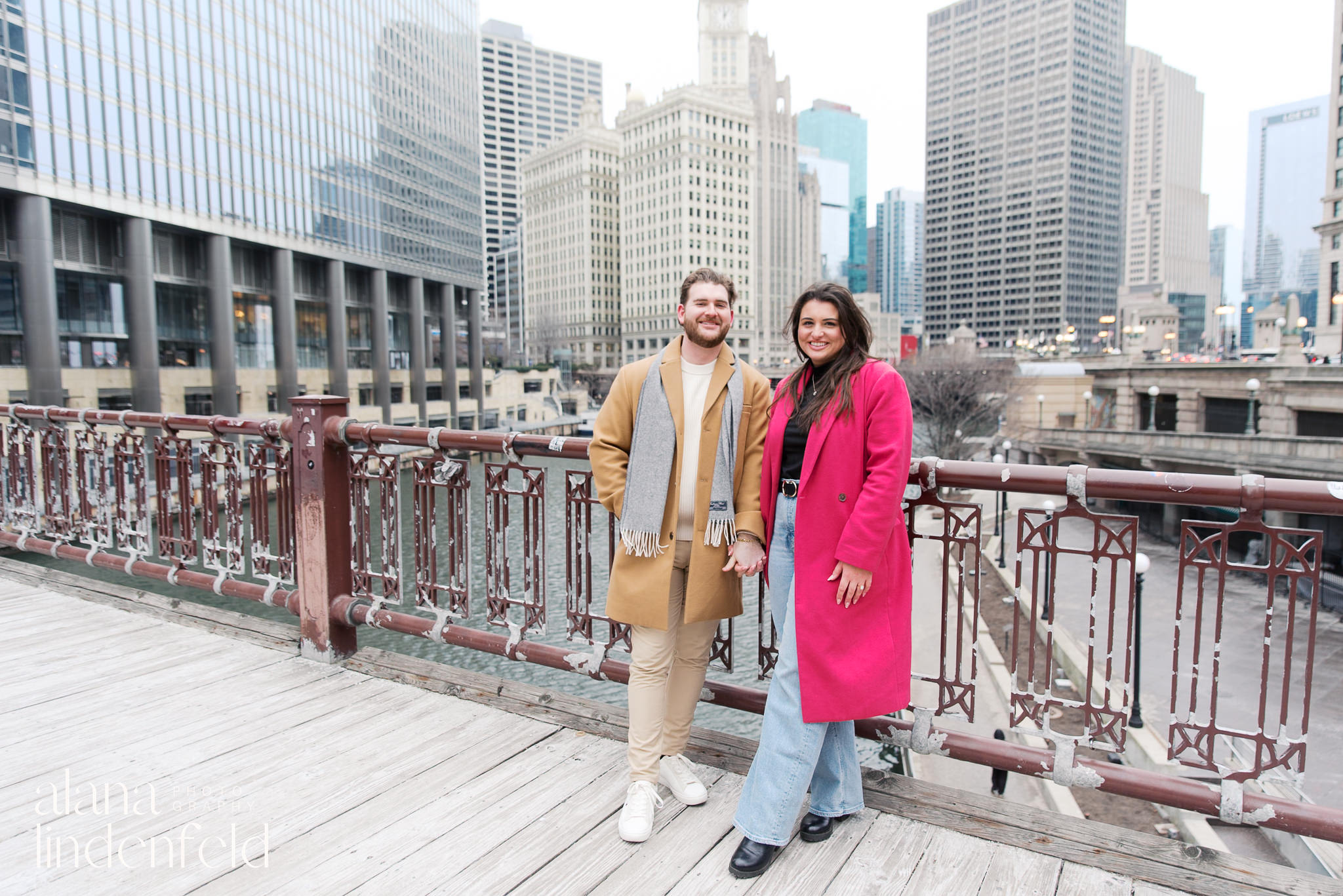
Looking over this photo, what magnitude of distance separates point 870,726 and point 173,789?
2793mm

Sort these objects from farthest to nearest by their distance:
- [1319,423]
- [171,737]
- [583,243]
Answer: [583,243] < [1319,423] < [171,737]

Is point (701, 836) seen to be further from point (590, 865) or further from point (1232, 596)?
point (1232, 596)

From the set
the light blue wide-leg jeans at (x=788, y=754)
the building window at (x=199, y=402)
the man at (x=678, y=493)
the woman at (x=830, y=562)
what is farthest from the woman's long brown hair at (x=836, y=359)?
the building window at (x=199, y=402)

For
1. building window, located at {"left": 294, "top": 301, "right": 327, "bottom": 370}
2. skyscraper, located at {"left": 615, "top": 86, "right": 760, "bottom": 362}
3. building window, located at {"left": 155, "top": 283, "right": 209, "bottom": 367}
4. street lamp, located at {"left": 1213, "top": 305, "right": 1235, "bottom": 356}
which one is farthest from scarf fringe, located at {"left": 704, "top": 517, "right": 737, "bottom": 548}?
skyscraper, located at {"left": 615, "top": 86, "right": 760, "bottom": 362}

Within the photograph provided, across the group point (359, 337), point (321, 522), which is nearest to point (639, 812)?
point (321, 522)

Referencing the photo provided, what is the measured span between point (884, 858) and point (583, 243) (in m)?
131

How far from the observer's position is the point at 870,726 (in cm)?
325

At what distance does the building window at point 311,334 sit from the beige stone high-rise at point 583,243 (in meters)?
71.4

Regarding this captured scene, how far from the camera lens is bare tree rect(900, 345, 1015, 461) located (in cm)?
4784

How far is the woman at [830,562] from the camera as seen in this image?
8.61 ft

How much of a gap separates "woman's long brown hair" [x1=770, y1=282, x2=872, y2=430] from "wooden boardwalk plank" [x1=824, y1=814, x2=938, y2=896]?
1.50 meters

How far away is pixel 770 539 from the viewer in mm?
2984

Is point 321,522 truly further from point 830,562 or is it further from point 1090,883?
point 1090,883

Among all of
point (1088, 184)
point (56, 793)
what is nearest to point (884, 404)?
point (56, 793)
